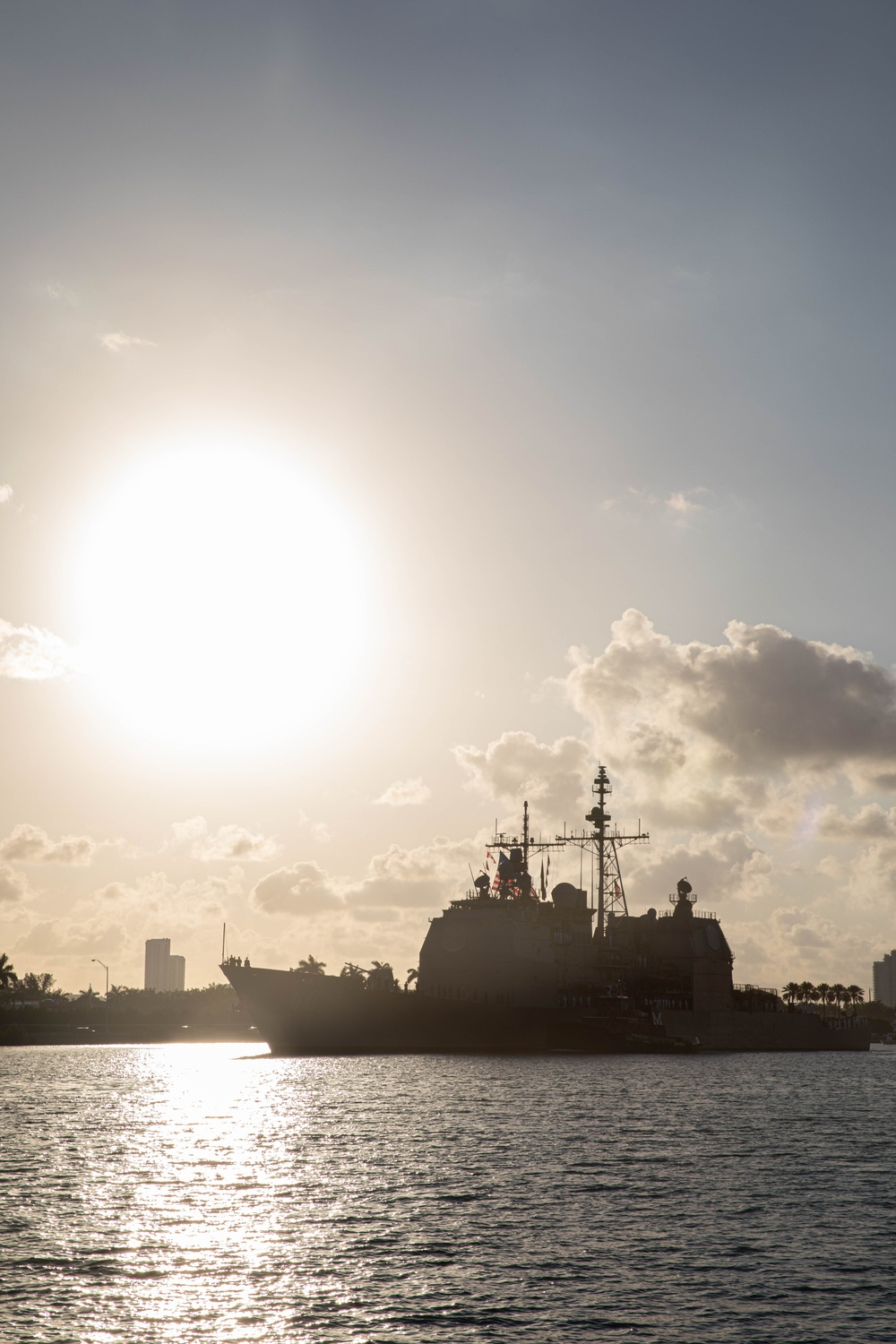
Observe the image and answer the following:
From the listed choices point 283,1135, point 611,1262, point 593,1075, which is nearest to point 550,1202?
point 611,1262

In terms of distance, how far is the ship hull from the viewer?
255 ft

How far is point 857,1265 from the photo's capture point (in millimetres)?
23609

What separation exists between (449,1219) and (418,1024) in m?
53.9

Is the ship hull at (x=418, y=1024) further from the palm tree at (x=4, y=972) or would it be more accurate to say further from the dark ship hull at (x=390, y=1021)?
the palm tree at (x=4, y=972)

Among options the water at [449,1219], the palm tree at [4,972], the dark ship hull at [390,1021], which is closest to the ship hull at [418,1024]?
the dark ship hull at [390,1021]

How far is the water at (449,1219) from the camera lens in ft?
64.0

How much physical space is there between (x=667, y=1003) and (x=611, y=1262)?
7627 cm

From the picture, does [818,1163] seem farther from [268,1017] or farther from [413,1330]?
[268,1017]

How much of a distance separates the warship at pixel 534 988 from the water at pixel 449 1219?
21188mm

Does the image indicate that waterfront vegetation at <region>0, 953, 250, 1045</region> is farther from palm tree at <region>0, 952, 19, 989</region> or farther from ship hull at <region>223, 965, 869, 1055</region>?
ship hull at <region>223, 965, 869, 1055</region>

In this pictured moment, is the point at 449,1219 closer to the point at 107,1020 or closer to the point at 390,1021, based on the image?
the point at 390,1021

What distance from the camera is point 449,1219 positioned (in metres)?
27.3

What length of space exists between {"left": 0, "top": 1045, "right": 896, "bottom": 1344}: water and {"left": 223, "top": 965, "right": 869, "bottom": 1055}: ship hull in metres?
20.6

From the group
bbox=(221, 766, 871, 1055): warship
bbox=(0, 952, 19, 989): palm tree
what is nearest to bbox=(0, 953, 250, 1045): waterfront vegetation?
bbox=(0, 952, 19, 989): palm tree
